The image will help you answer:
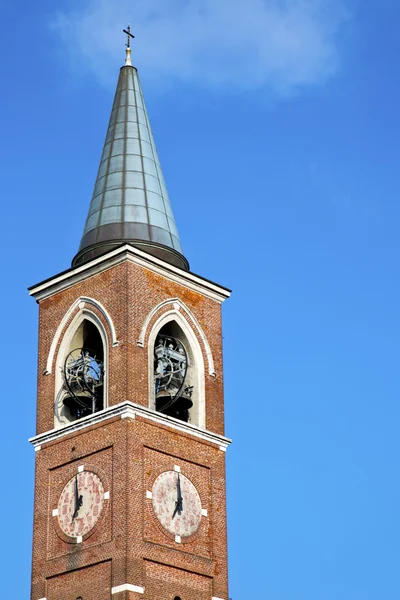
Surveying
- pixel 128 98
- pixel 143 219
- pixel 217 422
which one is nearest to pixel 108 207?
pixel 143 219

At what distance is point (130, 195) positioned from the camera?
49500 millimetres

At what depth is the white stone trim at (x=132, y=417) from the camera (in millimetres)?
44188

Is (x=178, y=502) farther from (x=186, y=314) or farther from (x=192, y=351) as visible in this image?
(x=186, y=314)

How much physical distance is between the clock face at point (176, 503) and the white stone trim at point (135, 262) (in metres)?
7.14

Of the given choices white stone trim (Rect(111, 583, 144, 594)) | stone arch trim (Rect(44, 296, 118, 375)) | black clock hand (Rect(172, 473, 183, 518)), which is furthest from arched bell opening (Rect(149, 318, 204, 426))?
white stone trim (Rect(111, 583, 144, 594))

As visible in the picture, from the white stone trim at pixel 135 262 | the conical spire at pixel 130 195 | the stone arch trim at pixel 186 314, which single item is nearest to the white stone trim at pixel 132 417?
the stone arch trim at pixel 186 314

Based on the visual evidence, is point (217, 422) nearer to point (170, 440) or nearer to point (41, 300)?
point (170, 440)

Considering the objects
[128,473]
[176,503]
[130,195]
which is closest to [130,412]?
[128,473]

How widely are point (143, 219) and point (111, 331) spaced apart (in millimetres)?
4932

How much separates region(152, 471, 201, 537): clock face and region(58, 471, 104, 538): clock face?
186 cm

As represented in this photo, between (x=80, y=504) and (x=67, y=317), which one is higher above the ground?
(x=67, y=317)

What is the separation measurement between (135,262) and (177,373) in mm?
4045

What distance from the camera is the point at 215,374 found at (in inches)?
1893

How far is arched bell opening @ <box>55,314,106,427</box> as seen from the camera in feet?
152
